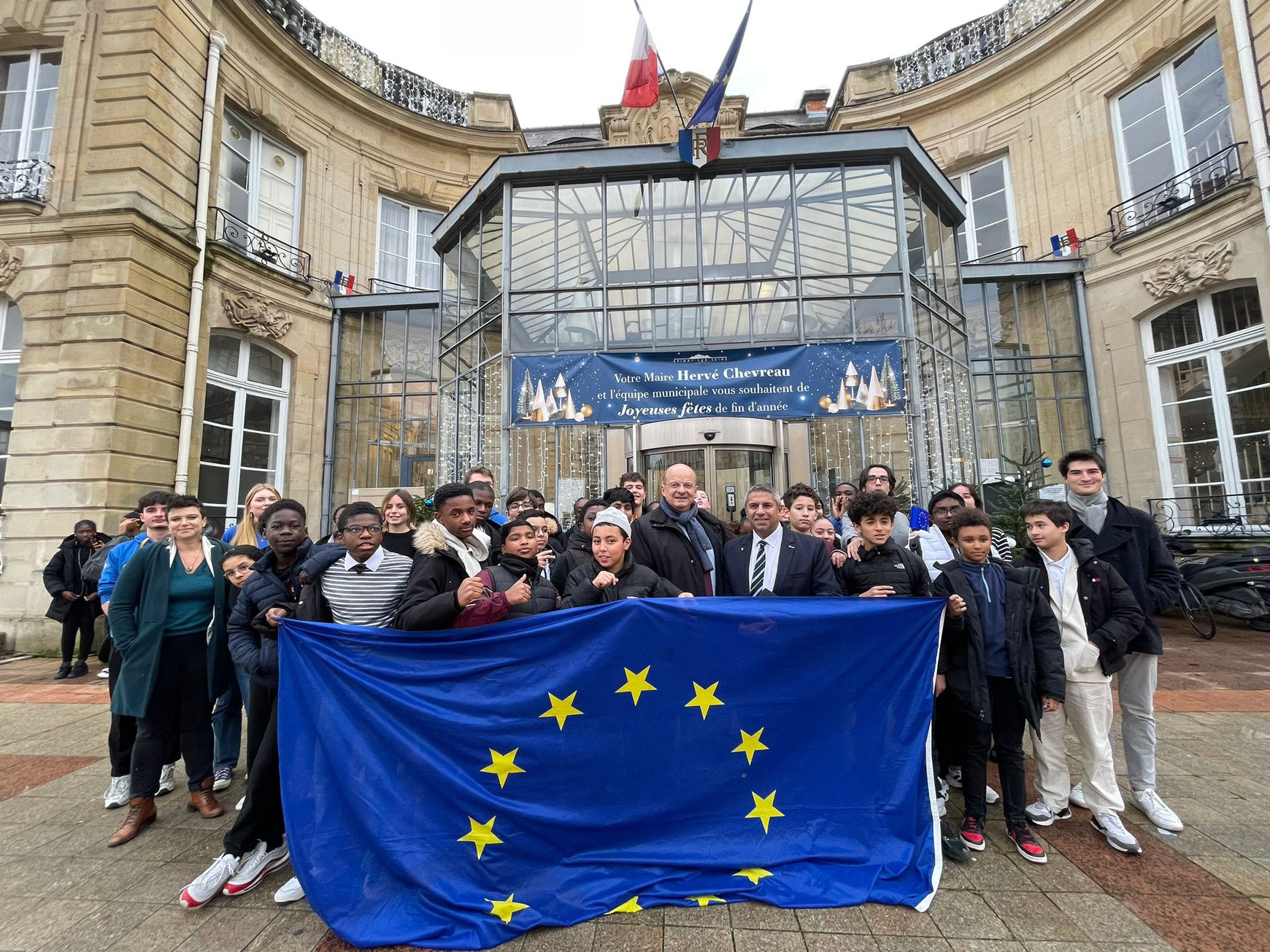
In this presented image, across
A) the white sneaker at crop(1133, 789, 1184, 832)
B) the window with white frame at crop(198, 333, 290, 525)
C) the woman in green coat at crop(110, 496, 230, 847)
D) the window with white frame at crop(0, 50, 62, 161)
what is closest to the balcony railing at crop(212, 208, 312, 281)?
the window with white frame at crop(198, 333, 290, 525)

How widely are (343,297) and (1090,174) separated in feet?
55.6

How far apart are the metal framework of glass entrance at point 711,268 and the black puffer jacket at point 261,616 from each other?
5959 mm

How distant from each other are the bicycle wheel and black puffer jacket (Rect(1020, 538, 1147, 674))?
6904 mm

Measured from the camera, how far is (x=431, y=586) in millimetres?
2971

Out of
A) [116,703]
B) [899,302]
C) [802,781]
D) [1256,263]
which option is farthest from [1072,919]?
[1256,263]

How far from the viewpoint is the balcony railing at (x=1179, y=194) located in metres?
10.8

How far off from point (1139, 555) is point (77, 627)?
10813 millimetres

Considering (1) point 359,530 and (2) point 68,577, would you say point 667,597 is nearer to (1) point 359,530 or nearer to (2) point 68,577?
(1) point 359,530

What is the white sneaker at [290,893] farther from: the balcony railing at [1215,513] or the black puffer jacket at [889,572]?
the balcony railing at [1215,513]

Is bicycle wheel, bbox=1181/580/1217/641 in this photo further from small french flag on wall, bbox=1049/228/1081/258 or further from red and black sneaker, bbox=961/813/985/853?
small french flag on wall, bbox=1049/228/1081/258

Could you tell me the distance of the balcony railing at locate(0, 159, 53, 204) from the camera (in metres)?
9.74

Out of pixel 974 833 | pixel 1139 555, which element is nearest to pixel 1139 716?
pixel 1139 555

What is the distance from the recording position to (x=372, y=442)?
1369 cm

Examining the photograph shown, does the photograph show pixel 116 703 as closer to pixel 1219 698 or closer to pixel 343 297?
pixel 1219 698
